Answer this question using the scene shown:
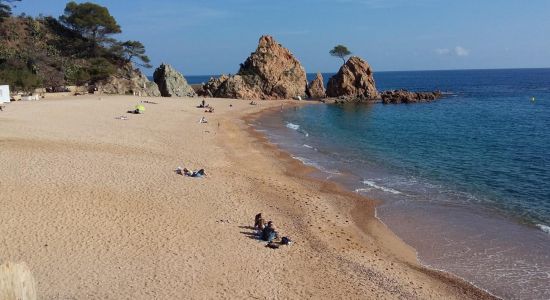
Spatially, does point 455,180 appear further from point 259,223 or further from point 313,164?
point 259,223

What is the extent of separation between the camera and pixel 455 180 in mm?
27172

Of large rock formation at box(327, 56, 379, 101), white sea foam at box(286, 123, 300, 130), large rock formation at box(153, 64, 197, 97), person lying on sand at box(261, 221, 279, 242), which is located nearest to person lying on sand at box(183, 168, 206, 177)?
person lying on sand at box(261, 221, 279, 242)

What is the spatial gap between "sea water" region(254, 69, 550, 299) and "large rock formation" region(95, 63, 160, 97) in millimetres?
24615

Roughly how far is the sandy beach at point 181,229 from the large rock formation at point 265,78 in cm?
5361

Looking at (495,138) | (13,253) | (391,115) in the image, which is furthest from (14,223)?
(391,115)

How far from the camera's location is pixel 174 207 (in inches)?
768

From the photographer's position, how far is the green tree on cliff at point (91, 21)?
7644 centimetres

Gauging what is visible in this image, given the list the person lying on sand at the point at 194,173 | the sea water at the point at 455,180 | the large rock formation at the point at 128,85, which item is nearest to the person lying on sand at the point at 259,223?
the sea water at the point at 455,180

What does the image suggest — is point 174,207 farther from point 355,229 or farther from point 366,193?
point 366,193

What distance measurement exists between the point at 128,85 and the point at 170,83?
7.19m

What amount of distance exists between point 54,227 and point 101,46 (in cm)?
6903

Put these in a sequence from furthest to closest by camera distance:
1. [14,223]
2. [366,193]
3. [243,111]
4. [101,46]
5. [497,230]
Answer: [101,46] < [243,111] < [366,193] < [497,230] < [14,223]

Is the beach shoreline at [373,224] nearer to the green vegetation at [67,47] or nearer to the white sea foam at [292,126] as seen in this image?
the white sea foam at [292,126]

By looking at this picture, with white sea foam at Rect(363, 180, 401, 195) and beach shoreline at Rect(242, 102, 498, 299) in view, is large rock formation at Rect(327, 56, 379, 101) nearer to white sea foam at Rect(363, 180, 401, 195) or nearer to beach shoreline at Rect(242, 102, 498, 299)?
beach shoreline at Rect(242, 102, 498, 299)
